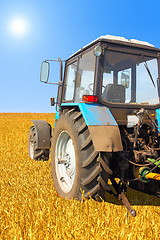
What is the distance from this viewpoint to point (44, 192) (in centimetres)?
340

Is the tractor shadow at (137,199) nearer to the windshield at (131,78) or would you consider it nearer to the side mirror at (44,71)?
the windshield at (131,78)

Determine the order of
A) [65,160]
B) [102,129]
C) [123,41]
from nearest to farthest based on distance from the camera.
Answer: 1. [102,129]
2. [123,41]
3. [65,160]

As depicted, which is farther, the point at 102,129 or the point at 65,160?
the point at 65,160

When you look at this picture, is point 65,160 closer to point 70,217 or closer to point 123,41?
point 70,217

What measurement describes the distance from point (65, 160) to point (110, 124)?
1121mm

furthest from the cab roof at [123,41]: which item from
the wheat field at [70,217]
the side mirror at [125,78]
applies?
the wheat field at [70,217]

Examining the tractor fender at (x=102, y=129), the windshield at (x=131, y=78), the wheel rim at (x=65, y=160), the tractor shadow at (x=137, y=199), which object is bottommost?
the tractor shadow at (x=137, y=199)

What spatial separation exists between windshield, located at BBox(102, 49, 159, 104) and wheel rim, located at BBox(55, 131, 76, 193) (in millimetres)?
984

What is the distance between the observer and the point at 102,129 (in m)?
2.73

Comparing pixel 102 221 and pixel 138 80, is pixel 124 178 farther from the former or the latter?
pixel 138 80

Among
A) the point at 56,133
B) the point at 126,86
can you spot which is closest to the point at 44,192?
the point at 56,133

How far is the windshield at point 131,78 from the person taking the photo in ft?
11.3

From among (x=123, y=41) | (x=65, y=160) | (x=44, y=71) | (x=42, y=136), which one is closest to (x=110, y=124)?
(x=65, y=160)

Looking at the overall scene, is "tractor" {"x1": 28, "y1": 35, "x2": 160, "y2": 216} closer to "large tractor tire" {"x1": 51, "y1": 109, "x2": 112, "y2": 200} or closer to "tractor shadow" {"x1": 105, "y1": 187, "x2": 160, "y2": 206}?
"large tractor tire" {"x1": 51, "y1": 109, "x2": 112, "y2": 200}
